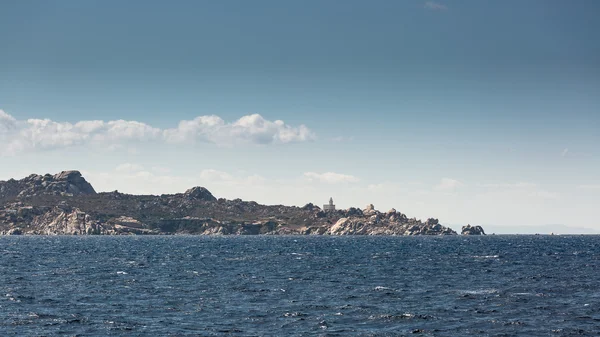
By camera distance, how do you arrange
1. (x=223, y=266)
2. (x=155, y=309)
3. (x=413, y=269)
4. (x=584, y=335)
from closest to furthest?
(x=584, y=335) → (x=155, y=309) → (x=413, y=269) → (x=223, y=266)

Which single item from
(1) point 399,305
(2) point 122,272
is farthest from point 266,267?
(1) point 399,305

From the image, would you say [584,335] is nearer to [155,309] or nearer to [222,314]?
[222,314]

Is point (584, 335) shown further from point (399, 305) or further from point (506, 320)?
point (399, 305)

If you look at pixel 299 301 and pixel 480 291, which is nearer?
pixel 299 301

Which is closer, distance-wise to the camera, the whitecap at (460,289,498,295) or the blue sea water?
the blue sea water

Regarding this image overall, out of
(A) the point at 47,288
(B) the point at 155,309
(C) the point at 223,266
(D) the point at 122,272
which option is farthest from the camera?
(C) the point at 223,266

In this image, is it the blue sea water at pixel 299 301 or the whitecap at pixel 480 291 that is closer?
the blue sea water at pixel 299 301

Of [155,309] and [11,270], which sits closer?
[155,309]

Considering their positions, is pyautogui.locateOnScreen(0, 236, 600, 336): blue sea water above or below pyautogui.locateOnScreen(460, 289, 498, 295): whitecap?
below

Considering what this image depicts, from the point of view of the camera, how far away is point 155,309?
64.2 m

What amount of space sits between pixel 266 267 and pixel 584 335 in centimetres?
7046

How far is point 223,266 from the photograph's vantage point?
382ft

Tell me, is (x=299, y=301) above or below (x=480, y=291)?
below

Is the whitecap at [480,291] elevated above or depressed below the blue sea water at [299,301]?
above
